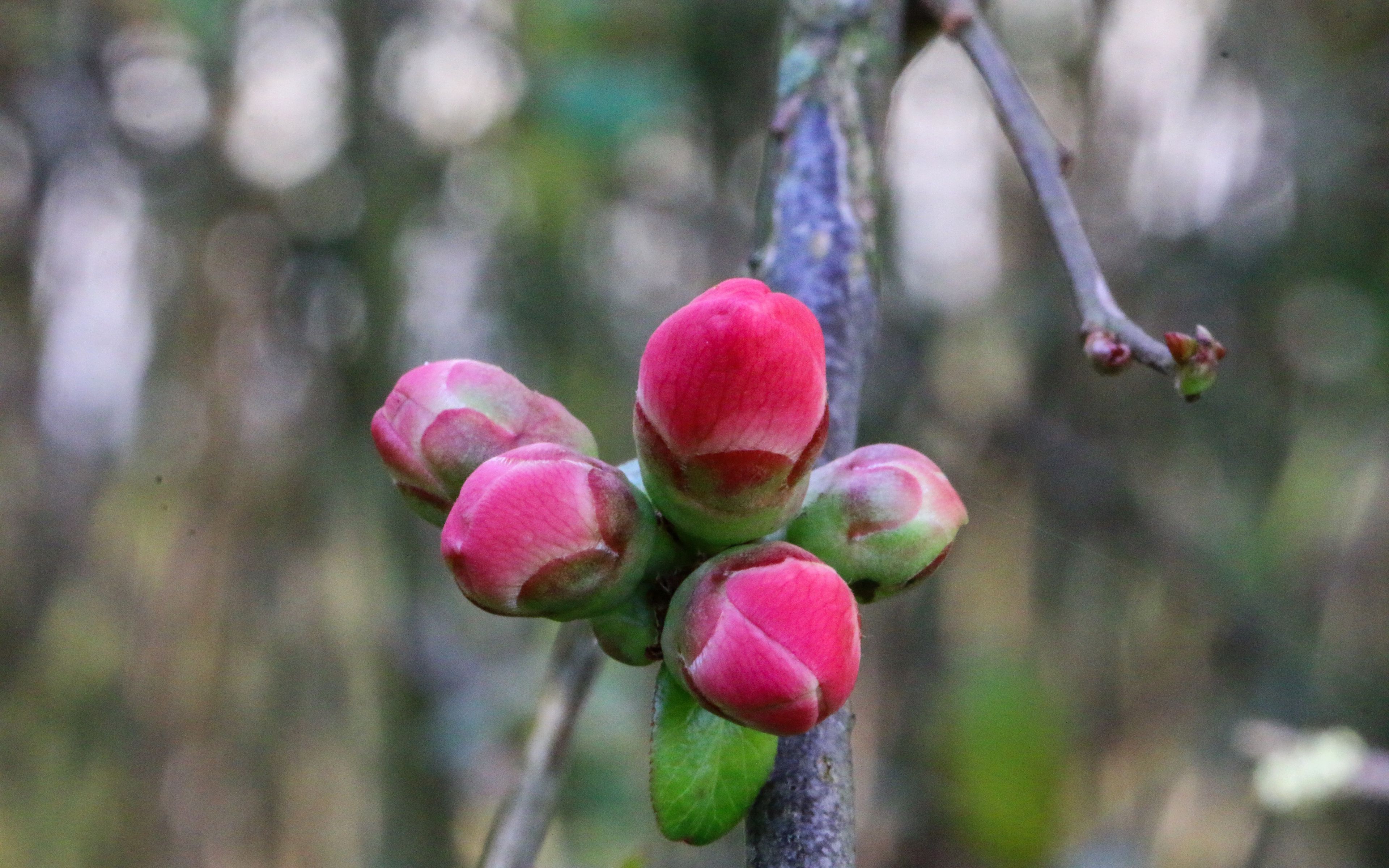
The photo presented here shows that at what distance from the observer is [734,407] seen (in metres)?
0.52

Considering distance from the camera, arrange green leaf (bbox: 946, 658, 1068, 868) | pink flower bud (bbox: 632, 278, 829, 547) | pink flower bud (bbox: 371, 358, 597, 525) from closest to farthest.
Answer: pink flower bud (bbox: 632, 278, 829, 547) → pink flower bud (bbox: 371, 358, 597, 525) → green leaf (bbox: 946, 658, 1068, 868)

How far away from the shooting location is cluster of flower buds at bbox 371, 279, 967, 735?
0.52m

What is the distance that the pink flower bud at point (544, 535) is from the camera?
0.55 meters

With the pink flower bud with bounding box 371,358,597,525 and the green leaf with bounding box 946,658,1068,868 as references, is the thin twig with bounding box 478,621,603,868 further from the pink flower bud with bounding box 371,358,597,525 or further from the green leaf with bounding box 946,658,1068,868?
the green leaf with bounding box 946,658,1068,868

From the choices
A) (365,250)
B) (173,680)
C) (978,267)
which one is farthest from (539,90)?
(173,680)

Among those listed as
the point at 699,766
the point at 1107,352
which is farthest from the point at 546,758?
the point at 1107,352

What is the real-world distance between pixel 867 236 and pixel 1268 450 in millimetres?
1823

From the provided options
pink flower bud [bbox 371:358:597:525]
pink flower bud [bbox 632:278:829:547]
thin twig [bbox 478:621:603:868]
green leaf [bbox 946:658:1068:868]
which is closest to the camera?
pink flower bud [bbox 632:278:829:547]

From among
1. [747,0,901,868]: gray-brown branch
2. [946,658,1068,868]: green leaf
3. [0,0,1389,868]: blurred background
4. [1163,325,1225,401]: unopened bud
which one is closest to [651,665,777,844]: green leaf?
[747,0,901,868]: gray-brown branch

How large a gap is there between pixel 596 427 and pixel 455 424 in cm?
230

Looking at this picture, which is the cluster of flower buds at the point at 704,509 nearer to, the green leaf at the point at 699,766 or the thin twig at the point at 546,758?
the green leaf at the point at 699,766

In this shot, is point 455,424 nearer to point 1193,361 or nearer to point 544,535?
point 544,535

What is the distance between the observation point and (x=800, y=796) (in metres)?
0.58

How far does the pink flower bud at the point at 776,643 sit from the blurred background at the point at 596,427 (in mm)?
1028
